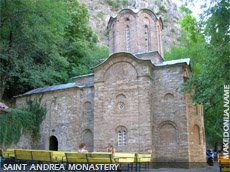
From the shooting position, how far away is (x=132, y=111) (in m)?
15.9

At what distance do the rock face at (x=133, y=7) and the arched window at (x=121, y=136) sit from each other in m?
30.5

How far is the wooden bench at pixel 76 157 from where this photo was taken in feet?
32.5

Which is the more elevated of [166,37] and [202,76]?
[166,37]

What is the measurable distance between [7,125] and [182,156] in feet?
36.8

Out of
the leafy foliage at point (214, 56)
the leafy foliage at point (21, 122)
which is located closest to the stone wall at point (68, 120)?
the leafy foliage at point (21, 122)

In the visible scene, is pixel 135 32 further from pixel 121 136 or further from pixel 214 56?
pixel 214 56

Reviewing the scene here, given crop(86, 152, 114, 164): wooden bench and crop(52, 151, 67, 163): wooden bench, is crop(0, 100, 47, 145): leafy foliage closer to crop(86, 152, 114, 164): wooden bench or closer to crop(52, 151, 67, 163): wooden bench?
crop(52, 151, 67, 163): wooden bench

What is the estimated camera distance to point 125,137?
15.9 meters

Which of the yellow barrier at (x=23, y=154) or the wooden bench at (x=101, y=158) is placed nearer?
the wooden bench at (x=101, y=158)

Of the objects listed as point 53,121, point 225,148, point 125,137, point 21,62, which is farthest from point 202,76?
point 21,62

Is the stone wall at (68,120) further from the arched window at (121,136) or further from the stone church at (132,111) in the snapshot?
the arched window at (121,136)

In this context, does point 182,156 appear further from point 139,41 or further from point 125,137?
point 139,41

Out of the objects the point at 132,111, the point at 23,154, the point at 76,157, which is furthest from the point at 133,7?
the point at 76,157

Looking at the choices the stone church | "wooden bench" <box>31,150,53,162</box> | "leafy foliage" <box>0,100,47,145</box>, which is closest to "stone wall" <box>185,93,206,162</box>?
the stone church
